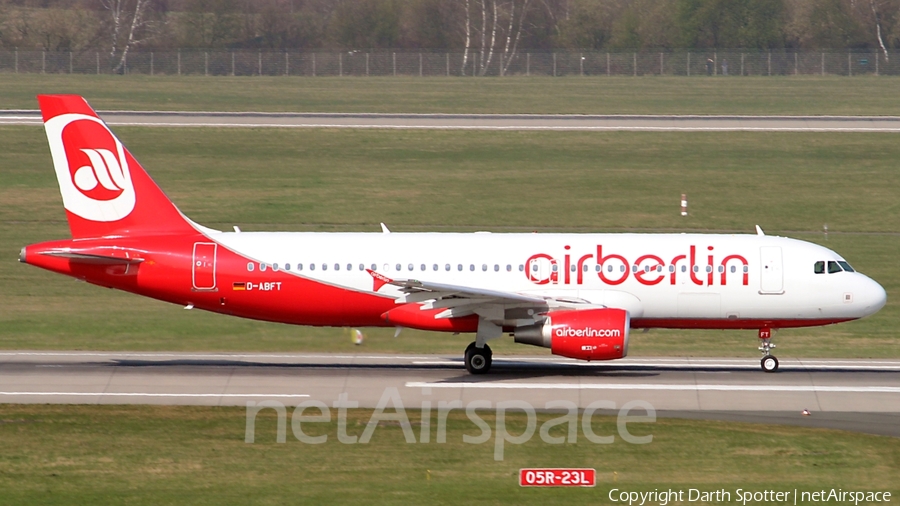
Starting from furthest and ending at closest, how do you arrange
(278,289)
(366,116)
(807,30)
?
(807,30), (366,116), (278,289)

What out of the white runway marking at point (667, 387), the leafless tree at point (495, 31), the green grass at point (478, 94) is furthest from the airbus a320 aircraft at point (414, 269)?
the leafless tree at point (495, 31)

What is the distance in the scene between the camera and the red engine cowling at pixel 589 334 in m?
28.7

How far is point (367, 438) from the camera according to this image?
76.3ft

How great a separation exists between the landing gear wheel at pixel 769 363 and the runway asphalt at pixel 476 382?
281 mm

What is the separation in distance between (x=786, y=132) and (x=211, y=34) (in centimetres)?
6432

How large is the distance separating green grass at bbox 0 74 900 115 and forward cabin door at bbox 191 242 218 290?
49.9 m

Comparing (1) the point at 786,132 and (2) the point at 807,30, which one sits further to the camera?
(2) the point at 807,30

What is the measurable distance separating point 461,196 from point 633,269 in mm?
27716

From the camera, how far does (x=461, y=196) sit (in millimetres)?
57812

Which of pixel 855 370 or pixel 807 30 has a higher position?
pixel 807 30

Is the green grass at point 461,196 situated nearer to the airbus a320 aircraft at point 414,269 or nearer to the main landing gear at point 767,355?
the main landing gear at point 767,355

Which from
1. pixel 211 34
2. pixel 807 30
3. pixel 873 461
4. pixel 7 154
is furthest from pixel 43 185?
pixel 807 30

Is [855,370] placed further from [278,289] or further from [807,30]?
[807,30]

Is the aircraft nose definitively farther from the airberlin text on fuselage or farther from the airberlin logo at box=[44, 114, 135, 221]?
the airberlin logo at box=[44, 114, 135, 221]
